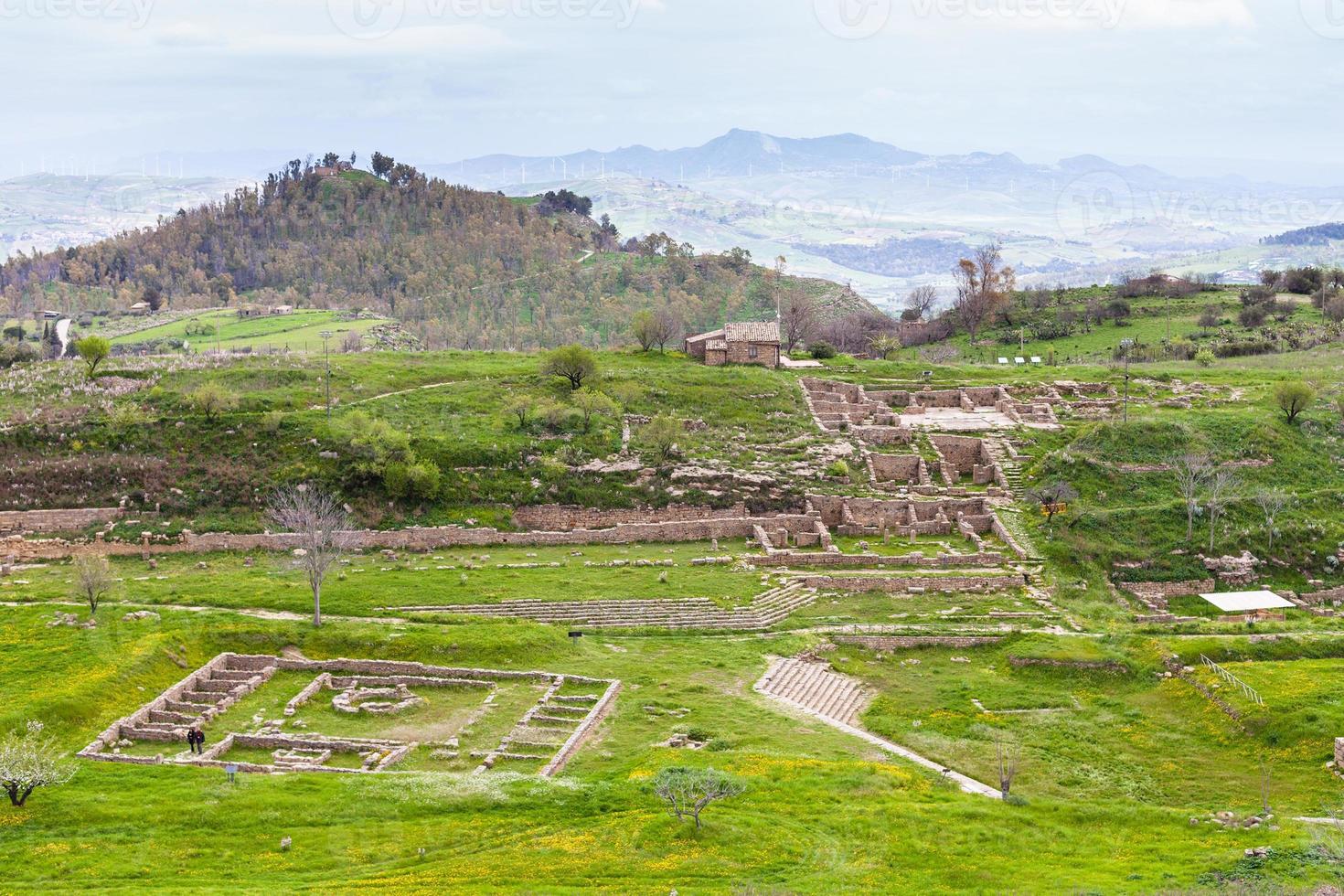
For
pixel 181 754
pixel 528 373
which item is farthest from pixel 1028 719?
pixel 528 373

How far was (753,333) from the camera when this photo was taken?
284 ft

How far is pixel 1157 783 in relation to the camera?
35.1m

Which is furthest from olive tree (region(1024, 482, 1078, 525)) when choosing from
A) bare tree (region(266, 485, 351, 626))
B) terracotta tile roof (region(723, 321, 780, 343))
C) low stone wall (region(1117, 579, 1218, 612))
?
bare tree (region(266, 485, 351, 626))

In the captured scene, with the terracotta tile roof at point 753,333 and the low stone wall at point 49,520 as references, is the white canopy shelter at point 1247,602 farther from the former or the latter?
the low stone wall at point 49,520

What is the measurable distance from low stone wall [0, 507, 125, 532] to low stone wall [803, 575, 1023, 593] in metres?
34.9

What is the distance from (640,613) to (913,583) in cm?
1250

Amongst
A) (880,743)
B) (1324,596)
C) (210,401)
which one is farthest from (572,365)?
(1324,596)

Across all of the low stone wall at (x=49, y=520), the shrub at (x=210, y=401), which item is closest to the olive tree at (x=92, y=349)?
the shrub at (x=210, y=401)

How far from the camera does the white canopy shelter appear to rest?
4866 cm

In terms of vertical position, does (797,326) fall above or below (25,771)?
above

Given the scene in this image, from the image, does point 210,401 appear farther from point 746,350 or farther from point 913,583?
point 913,583

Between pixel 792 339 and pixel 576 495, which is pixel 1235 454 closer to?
pixel 576 495

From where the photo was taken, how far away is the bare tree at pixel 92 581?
46.3m

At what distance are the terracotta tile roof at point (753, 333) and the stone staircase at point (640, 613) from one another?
36.5 m
